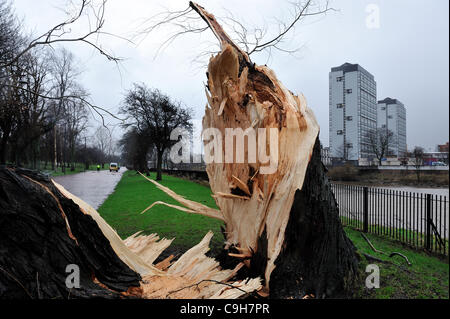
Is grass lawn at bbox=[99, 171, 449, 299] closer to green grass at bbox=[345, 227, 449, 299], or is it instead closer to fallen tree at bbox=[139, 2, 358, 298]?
green grass at bbox=[345, 227, 449, 299]

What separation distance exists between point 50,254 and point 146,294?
968 mm

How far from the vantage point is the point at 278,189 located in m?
2.43

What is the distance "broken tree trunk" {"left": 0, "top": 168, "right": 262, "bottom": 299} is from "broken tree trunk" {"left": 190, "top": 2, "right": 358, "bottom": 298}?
1.42 feet

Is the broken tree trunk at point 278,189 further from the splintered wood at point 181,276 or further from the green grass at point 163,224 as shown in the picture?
the green grass at point 163,224

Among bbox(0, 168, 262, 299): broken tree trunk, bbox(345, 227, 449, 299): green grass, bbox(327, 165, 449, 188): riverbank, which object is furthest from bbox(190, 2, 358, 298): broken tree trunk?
bbox(327, 165, 449, 188): riverbank

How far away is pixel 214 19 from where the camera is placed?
2.90 metres

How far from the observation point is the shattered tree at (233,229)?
5.83ft

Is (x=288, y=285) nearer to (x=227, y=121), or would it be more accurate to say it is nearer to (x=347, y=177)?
(x=227, y=121)

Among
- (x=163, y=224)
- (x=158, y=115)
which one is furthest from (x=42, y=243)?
(x=158, y=115)

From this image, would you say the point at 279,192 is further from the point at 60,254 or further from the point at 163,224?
the point at 163,224

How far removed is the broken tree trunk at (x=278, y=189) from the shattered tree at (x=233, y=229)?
10mm

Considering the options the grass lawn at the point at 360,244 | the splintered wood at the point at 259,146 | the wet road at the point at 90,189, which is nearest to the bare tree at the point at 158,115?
the wet road at the point at 90,189

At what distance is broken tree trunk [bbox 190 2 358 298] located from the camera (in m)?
2.34

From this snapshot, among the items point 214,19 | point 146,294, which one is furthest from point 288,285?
point 214,19
